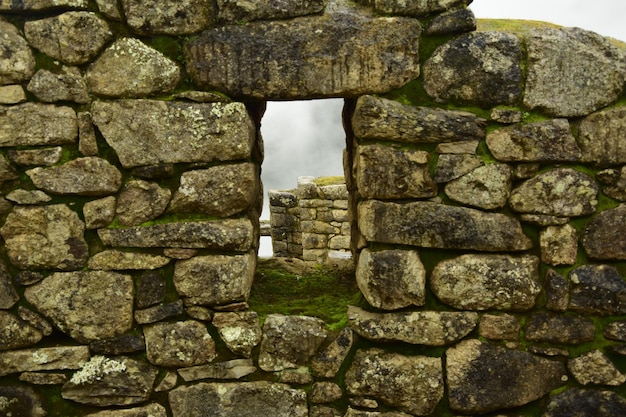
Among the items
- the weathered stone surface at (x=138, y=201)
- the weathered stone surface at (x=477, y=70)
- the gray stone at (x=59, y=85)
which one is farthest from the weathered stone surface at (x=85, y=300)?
the weathered stone surface at (x=477, y=70)

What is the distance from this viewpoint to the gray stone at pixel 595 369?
3.22m

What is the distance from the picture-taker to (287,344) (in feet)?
10.8

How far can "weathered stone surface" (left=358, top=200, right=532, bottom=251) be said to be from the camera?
10.4ft

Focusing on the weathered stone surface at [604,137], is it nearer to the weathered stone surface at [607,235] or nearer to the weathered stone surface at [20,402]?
the weathered stone surface at [607,235]

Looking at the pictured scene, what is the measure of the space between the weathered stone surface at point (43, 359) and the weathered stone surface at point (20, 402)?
0.11 meters

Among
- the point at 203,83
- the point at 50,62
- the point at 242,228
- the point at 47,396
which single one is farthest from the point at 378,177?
the point at 47,396

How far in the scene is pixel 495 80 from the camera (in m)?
3.15

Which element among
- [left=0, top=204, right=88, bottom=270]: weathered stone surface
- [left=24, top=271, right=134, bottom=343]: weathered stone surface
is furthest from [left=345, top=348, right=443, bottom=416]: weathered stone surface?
[left=0, top=204, right=88, bottom=270]: weathered stone surface

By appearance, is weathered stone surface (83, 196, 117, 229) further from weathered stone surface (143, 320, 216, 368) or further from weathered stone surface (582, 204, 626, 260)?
weathered stone surface (582, 204, 626, 260)

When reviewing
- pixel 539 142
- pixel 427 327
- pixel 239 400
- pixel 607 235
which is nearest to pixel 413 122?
pixel 539 142

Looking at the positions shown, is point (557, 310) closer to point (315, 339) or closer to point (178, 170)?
point (315, 339)

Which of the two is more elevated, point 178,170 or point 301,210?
point 178,170

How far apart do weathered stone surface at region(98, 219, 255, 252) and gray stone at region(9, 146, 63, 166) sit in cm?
50

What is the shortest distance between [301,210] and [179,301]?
6620 mm
